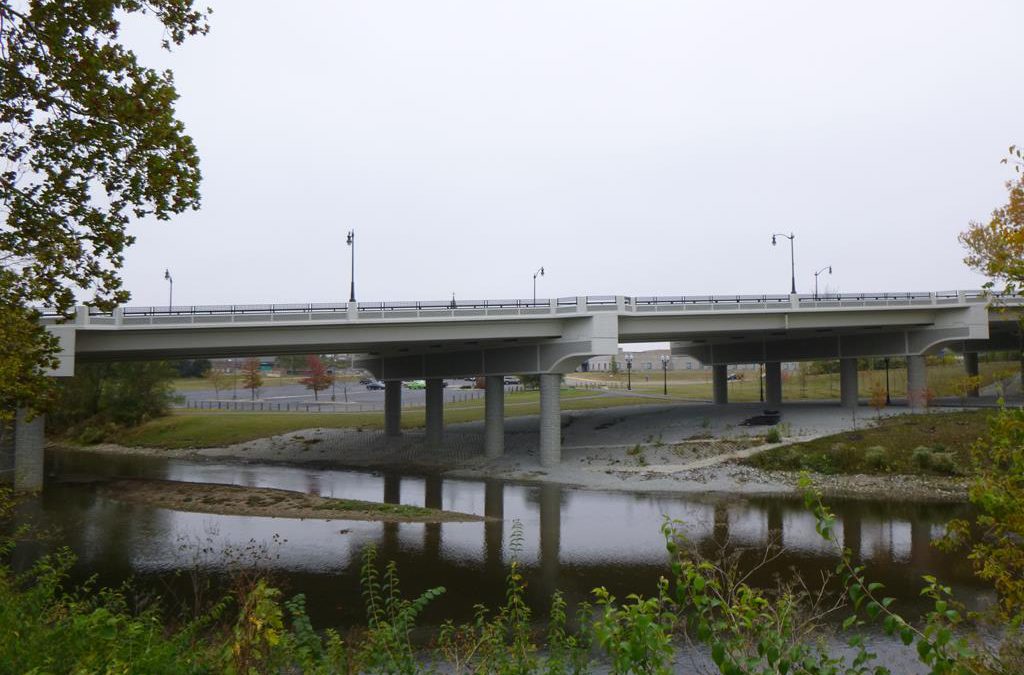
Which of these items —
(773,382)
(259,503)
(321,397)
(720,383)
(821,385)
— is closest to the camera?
(259,503)

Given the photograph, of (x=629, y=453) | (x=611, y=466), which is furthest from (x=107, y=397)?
(x=629, y=453)

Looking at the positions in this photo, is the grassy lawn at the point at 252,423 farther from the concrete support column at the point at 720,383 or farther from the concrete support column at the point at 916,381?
the concrete support column at the point at 916,381

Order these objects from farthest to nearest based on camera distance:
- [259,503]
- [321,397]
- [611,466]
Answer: [321,397] < [611,466] < [259,503]

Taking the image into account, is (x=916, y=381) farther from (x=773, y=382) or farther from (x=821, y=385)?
(x=821, y=385)

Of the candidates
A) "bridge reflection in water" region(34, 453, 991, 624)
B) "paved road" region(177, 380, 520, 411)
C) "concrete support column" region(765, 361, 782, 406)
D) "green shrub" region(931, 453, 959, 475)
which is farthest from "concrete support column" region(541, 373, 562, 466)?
"paved road" region(177, 380, 520, 411)

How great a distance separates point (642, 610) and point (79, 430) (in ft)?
243

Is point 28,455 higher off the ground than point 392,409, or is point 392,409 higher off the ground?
point 392,409

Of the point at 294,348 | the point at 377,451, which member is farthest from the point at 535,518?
the point at 377,451

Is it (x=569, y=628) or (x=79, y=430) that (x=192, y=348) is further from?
(x=79, y=430)

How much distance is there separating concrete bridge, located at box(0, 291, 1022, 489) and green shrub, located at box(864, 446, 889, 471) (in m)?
12.2

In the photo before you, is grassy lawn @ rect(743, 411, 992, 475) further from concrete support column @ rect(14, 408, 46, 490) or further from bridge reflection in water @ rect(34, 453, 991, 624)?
concrete support column @ rect(14, 408, 46, 490)

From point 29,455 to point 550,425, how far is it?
99.4 ft

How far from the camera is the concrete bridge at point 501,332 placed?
36.8 metres

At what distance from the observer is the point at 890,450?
3762 cm
